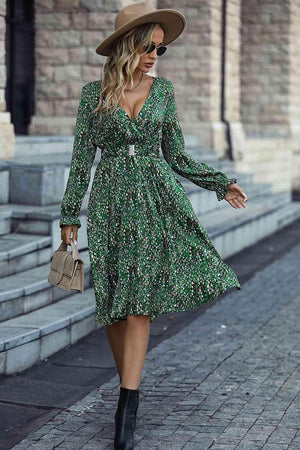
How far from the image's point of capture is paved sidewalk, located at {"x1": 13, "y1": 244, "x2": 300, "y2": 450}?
4516 mm

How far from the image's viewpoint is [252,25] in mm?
19625

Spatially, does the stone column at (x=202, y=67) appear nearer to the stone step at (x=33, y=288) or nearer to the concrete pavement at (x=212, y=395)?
the stone step at (x=33, y=288)

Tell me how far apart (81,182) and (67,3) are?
8042mm

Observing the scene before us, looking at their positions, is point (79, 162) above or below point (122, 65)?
below

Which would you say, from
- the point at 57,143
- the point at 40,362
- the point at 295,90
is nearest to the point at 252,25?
the point at 295,90

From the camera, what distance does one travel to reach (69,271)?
4473 millimetres

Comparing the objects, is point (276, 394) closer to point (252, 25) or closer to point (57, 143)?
point (57, 143)

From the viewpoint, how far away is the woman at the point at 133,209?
4414 mm

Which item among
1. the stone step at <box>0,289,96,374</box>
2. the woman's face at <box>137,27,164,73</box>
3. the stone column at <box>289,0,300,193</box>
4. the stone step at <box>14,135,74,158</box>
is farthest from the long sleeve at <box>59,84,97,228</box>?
the stone column at <box>289,0,300,193</box>

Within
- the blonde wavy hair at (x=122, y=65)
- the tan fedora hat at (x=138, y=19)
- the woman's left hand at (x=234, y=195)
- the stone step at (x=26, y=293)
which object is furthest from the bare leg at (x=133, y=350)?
the stone step at (x=26, y=293)

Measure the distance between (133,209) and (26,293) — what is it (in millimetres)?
2105

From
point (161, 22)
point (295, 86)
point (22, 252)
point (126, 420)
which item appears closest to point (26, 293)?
point (22, 252)

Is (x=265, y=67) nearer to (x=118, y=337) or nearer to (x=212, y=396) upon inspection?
A: (x=212, y=396)

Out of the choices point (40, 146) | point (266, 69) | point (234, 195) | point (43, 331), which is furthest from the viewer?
point (266, 69)
